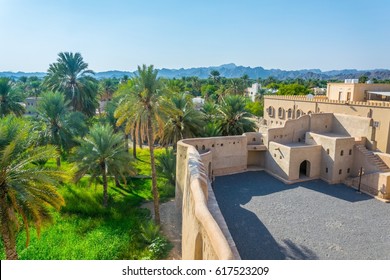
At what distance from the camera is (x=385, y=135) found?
20750 mm

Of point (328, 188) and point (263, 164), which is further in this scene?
point (263, 164)

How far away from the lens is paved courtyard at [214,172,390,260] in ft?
40.8

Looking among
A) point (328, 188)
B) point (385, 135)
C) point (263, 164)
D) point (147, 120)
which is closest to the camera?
point (147, 120)

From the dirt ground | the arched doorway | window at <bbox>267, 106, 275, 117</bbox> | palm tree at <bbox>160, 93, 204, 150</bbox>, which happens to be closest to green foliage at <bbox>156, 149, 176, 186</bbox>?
palm tree at <bbox>160, 93, 204, 150</bbox>

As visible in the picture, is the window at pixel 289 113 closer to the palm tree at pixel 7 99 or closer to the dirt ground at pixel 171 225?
the dirt ground at pixel 171 225

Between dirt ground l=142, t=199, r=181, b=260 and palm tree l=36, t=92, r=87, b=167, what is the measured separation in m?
7.58

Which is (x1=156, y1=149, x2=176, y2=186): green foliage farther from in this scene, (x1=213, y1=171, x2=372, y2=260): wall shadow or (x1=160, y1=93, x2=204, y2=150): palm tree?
(x1=213, y1=171, x2=372, y2=260): wall shadow

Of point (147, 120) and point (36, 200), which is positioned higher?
point (147, 120)

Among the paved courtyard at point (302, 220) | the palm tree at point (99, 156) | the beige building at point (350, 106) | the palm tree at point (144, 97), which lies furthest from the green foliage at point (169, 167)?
the beige building at point (350, 106)

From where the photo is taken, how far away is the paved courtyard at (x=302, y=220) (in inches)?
490
